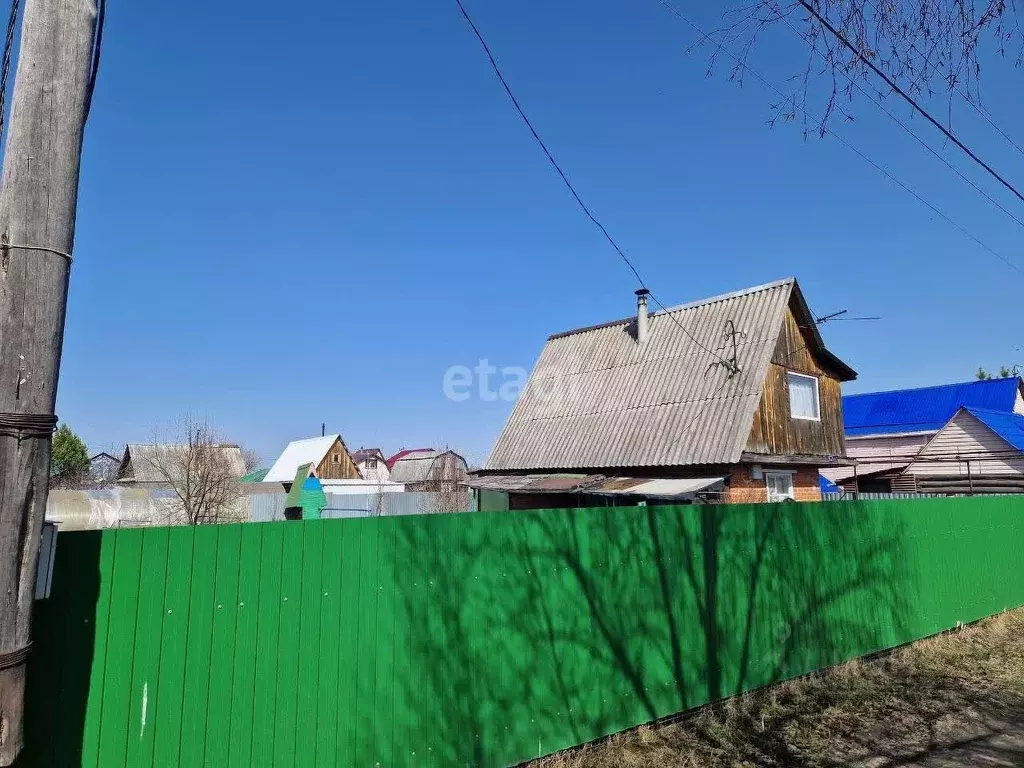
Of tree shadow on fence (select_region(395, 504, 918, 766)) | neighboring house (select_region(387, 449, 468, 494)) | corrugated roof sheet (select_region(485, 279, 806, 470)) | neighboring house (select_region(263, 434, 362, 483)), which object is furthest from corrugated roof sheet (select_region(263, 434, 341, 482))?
tree shadow on fence (select_region(395, 504, 918, 766))

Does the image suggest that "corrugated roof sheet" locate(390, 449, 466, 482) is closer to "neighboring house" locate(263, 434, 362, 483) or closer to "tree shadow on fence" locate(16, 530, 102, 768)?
"neighboring house" locate(263, 434, 362, 483)

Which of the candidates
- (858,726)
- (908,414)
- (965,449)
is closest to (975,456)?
(965,449)

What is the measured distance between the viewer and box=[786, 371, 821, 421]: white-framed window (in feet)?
58.2

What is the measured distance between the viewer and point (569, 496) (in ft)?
57.0

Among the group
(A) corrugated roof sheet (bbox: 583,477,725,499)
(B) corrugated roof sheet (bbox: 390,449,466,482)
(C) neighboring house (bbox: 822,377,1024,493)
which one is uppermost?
(C) neighboring house (bbox: 822,377,1024,493)

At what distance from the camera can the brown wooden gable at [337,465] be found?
4888cm

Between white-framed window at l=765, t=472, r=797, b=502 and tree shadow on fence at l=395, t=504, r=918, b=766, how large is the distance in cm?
888

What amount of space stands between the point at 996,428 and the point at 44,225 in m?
32.5

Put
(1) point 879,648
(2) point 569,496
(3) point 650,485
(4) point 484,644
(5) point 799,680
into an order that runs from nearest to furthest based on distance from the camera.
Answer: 1. (4) point 484,644
2. (5) point 799,680
3. (1) point 879,648
4. (3) point 650,485
5. (2) point 569,496

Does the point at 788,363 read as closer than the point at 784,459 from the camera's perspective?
No

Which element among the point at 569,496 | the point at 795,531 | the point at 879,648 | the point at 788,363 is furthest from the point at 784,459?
the point at 795,531

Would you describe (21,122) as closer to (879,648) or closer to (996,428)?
(879,648)

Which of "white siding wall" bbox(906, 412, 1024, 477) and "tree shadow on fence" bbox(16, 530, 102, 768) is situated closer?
"tree shadow on fence" bbox(16, 530, 102, 768)

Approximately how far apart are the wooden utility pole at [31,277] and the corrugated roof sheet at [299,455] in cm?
4572
